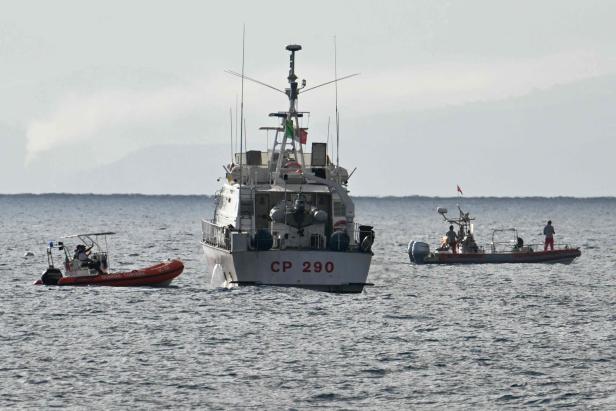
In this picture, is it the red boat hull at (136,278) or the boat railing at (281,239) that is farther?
the red boat hull at (136,278)

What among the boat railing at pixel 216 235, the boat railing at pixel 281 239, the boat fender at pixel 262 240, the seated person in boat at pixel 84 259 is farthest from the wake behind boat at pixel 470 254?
the seated person in boat at pixel 84 259

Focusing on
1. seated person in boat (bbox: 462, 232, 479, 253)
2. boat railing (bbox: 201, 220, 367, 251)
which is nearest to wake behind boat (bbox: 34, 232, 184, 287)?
boat railing (bbox: 201, 220, 367, 251)

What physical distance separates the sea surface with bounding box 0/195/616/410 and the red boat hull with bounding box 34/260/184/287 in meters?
0.50

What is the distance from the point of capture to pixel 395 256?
3713 inches

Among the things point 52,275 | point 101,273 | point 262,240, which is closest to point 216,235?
point 101,273

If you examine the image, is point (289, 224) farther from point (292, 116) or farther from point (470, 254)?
point (470, 254)

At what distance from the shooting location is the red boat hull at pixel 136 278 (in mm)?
58438

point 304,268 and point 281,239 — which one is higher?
point 281,239

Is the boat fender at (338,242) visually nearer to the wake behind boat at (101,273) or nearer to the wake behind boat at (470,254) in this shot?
the wake behind boat at (101,273)

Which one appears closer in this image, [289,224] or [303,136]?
[289,224]

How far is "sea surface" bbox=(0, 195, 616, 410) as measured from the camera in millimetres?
34250

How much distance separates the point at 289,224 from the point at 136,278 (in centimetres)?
831

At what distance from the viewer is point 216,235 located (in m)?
60.3

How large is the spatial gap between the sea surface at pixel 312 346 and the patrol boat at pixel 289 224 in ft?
4.19
